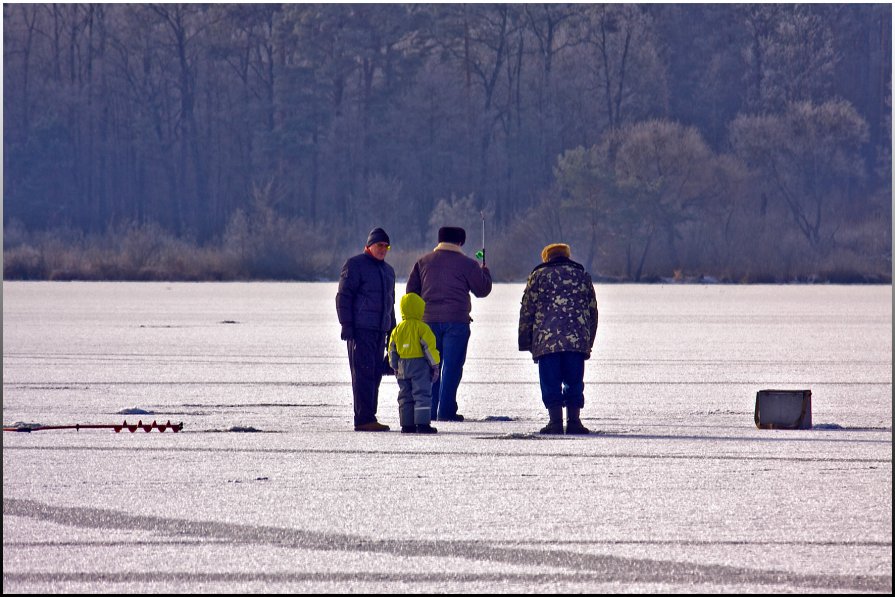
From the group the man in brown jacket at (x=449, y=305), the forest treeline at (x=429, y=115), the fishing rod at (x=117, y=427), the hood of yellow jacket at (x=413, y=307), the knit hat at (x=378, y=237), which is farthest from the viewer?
the forest treeline at (x=429, y=115)

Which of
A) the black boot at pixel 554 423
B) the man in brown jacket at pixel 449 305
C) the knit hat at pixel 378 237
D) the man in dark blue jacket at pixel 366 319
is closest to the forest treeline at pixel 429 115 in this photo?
the man in brown jacket at pixel 449 305

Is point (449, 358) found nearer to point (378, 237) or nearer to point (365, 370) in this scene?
point (365, 370)

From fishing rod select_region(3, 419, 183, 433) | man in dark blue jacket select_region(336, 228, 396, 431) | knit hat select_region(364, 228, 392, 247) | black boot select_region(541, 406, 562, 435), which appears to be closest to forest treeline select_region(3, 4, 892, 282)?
knit hat select_region(364, 228, 392, 247)

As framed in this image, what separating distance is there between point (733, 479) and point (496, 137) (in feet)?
271

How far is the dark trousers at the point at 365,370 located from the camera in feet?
41.0

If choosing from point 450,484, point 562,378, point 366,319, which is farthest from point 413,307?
point 450,484

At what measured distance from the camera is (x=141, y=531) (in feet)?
25.2

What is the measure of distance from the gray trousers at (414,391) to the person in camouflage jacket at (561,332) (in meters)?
0.87

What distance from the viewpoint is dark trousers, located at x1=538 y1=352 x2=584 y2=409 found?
12328 millimetres

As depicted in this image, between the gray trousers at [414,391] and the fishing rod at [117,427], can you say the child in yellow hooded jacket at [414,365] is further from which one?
the fishing rod at [117,427]

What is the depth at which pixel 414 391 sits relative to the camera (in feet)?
40.9

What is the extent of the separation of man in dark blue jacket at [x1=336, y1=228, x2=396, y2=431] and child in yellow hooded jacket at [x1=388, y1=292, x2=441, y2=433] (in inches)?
5.5

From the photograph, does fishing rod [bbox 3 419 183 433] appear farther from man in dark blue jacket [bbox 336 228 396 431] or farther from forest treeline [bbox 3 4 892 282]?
forest treeline [bbox 3 4 892 282]

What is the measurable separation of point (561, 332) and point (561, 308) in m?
0.19
